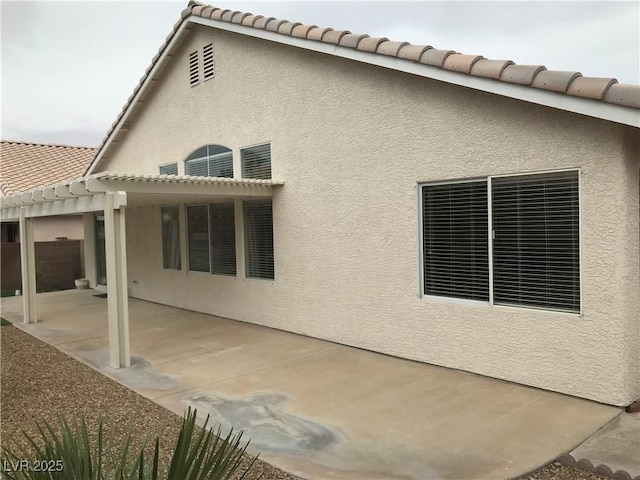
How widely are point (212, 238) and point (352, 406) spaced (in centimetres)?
735

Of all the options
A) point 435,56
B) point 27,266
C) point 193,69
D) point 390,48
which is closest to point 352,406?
point 435,56

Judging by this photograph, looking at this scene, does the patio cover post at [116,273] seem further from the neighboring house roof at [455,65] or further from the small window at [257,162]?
the neighboring house roof at [455,65]

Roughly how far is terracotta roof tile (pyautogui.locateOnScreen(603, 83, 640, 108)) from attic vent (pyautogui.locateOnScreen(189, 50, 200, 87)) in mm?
10048

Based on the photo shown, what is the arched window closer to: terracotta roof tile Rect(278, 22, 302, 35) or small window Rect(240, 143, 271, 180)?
small window Rect(240, 143, 271, 180)

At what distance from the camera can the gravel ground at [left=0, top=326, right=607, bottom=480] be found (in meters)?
4.84

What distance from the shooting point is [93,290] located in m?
19.4

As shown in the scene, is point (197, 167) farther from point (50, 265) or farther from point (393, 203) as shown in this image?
point (50, 265)

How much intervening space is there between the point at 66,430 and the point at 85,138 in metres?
58.0

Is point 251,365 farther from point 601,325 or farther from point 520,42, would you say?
point 520,42

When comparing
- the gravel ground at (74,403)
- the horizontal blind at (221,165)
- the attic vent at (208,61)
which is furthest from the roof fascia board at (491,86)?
the gravel ground at (74,403)

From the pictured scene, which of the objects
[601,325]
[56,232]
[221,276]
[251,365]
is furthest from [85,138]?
[601,325]

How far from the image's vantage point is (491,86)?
648cm

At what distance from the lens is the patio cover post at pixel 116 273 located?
8.30m

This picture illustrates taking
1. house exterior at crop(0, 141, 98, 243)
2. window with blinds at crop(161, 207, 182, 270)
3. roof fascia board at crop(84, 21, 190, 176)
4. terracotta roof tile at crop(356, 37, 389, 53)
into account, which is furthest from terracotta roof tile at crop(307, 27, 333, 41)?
house exterior at crop(0, 141, 98, 243)
